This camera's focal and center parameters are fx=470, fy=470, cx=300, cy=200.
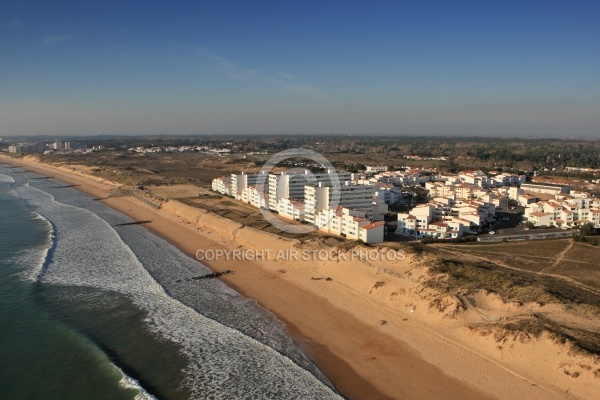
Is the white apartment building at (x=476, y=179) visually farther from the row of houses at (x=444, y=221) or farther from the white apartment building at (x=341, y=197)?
the white apartment building at (x=341, y=197)

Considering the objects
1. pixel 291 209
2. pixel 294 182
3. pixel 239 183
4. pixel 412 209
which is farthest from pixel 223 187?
pixel 412 209

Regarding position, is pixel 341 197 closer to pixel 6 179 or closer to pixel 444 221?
pixel 444 221

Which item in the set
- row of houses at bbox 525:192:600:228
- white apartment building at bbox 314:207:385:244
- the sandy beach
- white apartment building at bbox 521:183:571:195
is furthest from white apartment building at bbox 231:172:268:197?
white apartment building at bbox 521:183:571:195

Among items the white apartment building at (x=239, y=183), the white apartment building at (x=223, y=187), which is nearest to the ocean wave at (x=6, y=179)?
the white apartment building at (x=223, y=187)

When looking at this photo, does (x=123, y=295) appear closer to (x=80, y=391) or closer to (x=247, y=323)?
(x=247, y=323)

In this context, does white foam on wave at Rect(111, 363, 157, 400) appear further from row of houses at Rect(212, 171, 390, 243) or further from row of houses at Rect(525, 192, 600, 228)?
row of houses at Rect(525, 192, 600, 228)
